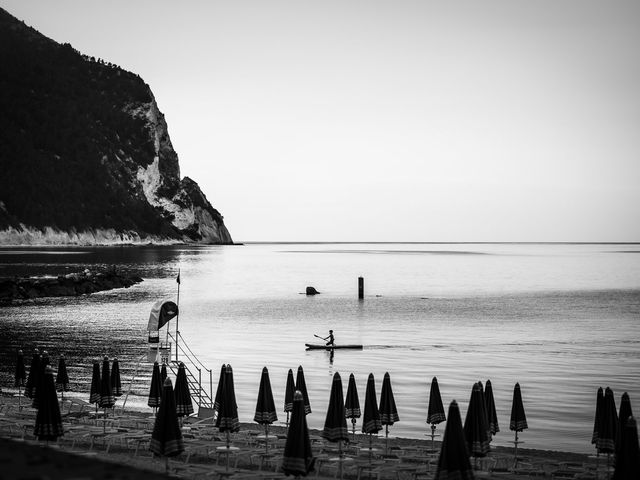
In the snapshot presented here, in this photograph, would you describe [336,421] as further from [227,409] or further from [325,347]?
[325,347]

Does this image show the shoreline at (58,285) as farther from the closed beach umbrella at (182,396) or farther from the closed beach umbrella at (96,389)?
the closed beach umbrella at (182,396)

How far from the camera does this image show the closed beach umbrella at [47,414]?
56.6 feet

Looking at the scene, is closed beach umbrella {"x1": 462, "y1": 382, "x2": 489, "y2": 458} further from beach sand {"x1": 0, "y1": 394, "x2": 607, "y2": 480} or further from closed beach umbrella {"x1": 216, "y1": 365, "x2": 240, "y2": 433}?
closed beach umbrella {"x1": 216, "y1": 365, "x2": 240, "y2": 433}

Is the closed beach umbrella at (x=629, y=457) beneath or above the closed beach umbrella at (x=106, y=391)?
above

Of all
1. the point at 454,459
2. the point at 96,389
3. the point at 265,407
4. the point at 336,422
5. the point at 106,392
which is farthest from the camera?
the point at 96,389

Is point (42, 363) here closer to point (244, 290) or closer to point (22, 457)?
point (22, 457)

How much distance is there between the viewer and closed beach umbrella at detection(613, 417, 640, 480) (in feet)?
43.2

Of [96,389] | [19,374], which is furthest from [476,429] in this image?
[19,374]

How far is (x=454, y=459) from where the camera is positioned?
13.7m

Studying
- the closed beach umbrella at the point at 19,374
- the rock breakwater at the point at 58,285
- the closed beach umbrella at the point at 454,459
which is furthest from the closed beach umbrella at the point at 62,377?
the rock breakwater at the point at 58,285

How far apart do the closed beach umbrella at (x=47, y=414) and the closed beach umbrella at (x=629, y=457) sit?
1114cm

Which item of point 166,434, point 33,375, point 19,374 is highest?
point 166,434

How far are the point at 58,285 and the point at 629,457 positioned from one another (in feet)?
280

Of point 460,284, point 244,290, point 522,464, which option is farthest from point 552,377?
point 460,284
